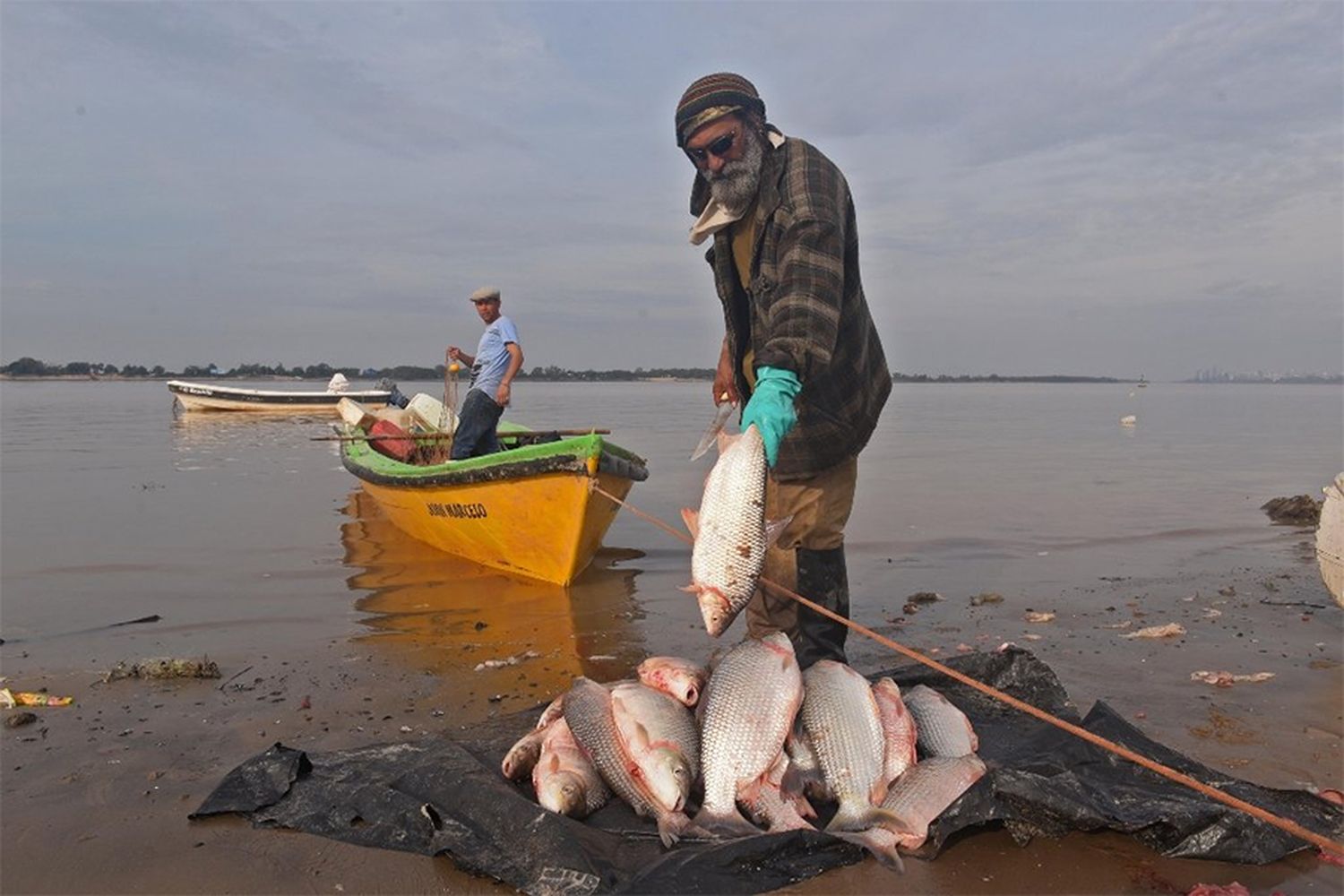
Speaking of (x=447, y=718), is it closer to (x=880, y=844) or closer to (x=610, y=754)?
(x=610, y=754)

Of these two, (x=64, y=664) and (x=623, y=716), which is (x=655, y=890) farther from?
(x=64, y=664)

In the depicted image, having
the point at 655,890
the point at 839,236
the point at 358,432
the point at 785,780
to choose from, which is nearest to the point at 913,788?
the point at 785,780

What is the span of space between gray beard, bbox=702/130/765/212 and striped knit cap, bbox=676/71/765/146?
0.14m

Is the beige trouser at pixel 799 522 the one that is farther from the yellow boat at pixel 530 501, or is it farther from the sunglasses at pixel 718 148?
the yellow boat at pixel 530 501

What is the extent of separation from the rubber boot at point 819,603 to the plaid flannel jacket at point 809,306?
45 centimetres

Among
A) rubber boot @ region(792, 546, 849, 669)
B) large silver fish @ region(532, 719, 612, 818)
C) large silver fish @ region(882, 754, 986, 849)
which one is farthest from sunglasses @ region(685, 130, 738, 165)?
large silver fish @ region(882, 754, 986, 849)

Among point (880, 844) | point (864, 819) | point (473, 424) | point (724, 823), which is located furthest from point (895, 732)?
point (473, 424)

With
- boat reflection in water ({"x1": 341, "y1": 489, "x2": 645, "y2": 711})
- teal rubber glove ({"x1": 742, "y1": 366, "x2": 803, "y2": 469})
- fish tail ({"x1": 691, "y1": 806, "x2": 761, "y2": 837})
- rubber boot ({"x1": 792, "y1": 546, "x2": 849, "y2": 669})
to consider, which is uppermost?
teal rubber glove ({"x1": 742, "y1": 366, "x2": 803, "y2": 469})

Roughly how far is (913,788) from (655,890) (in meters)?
1.11

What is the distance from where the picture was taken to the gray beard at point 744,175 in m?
4.32

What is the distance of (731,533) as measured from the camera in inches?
142

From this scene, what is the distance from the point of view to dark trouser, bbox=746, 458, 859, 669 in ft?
15.9

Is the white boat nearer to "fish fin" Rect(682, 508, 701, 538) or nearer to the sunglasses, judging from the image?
the sunglasses

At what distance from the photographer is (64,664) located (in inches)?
258
